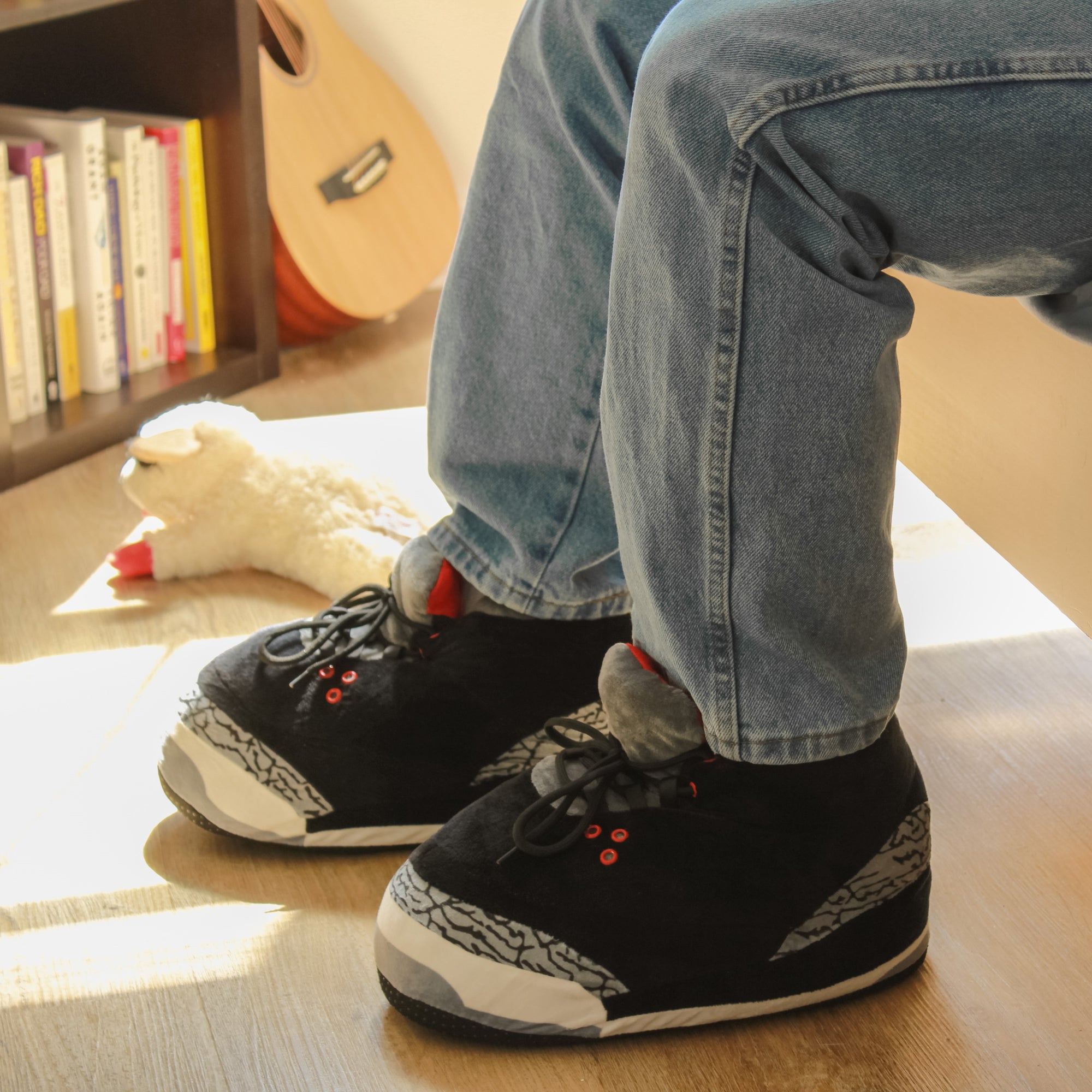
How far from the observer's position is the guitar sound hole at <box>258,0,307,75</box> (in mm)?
1670

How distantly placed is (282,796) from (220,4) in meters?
1.11

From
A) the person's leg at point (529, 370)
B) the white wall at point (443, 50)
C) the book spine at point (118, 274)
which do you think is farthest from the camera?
the white wall at point (443, 50)

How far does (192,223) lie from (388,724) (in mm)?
1029

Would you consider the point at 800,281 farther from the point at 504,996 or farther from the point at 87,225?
the point at 87,225

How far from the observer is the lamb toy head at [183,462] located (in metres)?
1.11

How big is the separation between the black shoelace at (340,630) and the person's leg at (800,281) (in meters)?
0.23

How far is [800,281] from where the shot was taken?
47 cm

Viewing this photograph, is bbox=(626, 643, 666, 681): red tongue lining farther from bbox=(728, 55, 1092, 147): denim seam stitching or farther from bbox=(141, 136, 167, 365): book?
bbox=(141, 136, 167, 365): book

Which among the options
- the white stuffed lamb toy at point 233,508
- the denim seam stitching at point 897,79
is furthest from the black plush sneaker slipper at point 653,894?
the white stuffed lamb toy at point 233,508

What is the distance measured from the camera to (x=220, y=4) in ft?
4.75

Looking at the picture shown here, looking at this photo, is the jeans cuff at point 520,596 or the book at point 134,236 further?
the book at point 134,236

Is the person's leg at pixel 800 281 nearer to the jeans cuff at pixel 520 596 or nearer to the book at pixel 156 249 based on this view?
the jeans cuff at pixel 520 596

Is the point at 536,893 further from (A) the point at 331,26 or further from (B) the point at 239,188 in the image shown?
(A) the point at 331,26

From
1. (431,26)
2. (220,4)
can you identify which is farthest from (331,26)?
(220,4)
